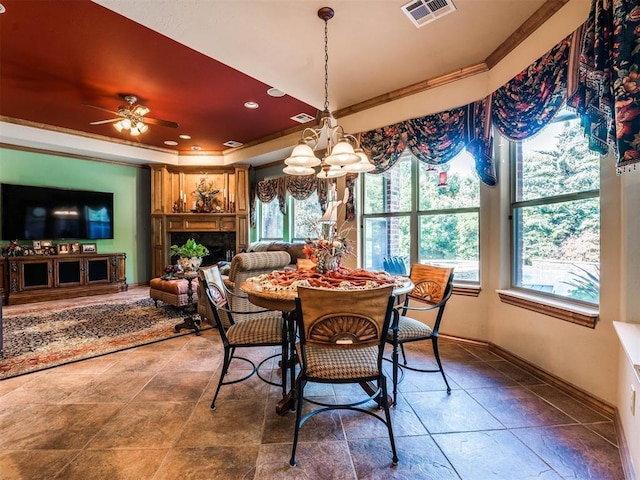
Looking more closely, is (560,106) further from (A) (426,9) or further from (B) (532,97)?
(A) (426,9)

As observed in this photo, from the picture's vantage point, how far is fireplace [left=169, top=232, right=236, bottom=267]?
22.2 feet

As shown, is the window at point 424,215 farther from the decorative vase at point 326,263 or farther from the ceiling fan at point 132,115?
the ceiling fan at point 132,115

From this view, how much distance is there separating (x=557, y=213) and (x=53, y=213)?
741cm

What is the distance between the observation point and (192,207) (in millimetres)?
6820

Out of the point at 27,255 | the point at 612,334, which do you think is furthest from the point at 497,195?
the point at 27,255

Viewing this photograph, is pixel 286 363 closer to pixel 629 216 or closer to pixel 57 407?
pixel 57 407

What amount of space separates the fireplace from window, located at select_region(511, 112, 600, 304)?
5.46 metres

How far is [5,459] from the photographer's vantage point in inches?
62.0

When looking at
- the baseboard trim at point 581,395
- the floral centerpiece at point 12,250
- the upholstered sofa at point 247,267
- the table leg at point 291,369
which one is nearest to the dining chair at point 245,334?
the table leg at point 291,369

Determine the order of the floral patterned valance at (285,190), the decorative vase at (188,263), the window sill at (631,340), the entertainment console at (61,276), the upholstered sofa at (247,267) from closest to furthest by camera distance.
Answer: the window sill at (631,340), the upholstered sofa at (247,267), the decorative vase at (188,263), the entertainment console at (61,276), the floral patterned valance at (285,190)

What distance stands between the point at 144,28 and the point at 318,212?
3981mm

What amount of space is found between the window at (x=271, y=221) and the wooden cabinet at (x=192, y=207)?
0.52 meters

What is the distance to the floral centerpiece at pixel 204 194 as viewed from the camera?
6.69 metres

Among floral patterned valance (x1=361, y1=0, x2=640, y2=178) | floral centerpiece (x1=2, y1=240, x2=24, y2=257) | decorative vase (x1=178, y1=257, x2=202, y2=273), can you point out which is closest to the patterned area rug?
decorative vase (x1=178, y1=257, x2=202, y2=273)
